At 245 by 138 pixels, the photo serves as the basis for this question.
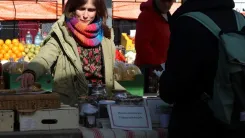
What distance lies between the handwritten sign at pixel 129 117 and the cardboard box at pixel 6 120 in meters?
0.56

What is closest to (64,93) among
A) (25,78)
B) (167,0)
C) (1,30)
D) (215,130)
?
(25,78)

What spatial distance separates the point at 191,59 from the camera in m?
2.29

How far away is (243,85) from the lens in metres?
→ 2.27

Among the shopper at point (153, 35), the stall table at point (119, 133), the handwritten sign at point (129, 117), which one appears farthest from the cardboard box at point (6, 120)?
the shopper at point (153, 35)

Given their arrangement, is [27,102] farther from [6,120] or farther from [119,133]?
[119,133]

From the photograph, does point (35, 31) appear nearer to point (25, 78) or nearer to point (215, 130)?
point (25, 78)

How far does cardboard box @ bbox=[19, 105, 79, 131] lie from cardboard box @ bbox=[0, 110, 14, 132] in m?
0.05

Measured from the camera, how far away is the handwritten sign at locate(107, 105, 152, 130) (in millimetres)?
2781

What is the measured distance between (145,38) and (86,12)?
2409 mm

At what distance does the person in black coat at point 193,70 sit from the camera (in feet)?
7.54

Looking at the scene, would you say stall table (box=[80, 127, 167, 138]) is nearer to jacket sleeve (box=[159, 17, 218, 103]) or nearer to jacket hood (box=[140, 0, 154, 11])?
jacket sleeve (box=[159, 17, 218, 103])

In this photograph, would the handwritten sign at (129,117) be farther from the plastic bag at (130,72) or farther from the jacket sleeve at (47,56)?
the plastic bag at (130,72)

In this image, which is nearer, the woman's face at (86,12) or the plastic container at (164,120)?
the plastic container at (164,120)

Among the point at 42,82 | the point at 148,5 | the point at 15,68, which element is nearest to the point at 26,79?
the point at 42,82
